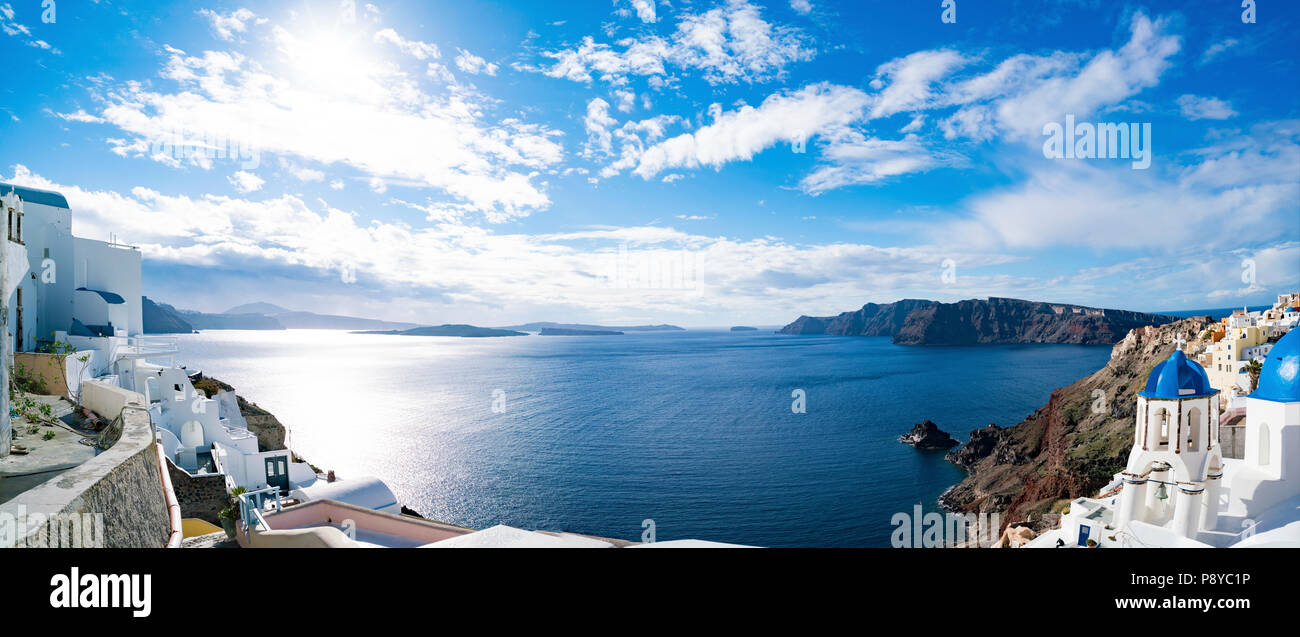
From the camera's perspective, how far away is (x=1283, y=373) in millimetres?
12281

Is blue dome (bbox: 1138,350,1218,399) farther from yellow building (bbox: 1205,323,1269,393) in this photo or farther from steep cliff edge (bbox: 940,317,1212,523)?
yellow building (bbox: 1205,323,1269,393)

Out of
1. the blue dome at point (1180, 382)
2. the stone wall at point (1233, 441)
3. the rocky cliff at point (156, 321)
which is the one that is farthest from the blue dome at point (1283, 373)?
the rocky cliff at point (156, 321)

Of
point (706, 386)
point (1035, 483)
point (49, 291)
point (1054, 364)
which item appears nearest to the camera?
point (49, 291)

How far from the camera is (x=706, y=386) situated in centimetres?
7494

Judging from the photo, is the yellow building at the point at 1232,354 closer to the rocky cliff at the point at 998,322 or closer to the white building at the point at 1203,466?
the white building at the point at 1203,466

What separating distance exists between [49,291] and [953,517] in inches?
1722

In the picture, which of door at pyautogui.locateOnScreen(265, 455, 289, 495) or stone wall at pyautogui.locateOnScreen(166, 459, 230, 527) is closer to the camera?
stone wall at pyautogui.locateOnScreen(166, 459, 230, 527)

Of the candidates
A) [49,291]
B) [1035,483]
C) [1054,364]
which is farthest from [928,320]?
[49,291]

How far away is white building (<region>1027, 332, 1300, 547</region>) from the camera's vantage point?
12133 millimetres

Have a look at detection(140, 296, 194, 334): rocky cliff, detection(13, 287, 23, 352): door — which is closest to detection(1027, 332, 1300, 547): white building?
detection(13, 287, 23, 352): door

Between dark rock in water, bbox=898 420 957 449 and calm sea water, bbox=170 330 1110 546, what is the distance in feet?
5.27
